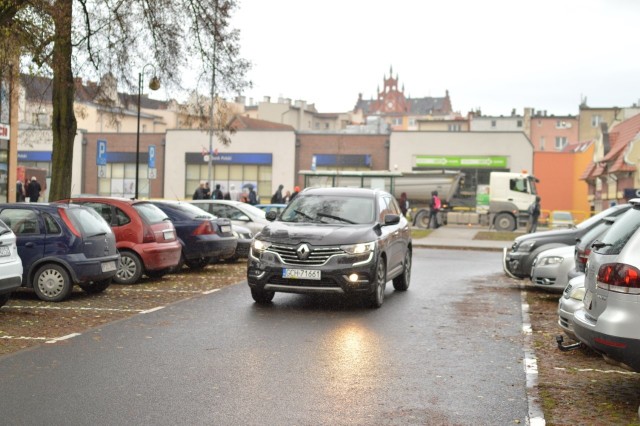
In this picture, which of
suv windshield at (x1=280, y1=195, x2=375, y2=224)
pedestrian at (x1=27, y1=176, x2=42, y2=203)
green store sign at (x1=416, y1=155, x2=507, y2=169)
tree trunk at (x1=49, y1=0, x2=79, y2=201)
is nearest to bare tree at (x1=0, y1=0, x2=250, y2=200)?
tree trunk at (x1=49, y1=0, x2=79, y2=201)

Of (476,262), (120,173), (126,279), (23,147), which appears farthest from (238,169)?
(126,279)

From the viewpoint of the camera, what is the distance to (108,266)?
1323 cm

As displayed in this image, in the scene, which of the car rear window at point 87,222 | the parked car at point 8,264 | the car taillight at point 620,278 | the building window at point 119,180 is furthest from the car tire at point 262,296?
the building window at point 119,180

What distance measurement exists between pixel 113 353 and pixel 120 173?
60.7 meters

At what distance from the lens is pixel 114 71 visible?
21000 mm

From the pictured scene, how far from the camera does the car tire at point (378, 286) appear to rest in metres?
12.5

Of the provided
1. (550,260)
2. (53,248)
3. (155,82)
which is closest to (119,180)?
(155,82)

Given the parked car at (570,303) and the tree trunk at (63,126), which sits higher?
the tree trunk at (63,126)

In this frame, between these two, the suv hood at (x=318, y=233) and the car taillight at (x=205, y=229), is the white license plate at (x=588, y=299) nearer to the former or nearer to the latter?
the suv hood at (x=318, y=233)

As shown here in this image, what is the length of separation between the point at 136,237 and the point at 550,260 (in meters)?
7.00

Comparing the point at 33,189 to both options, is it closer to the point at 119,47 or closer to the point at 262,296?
the point at 119,47

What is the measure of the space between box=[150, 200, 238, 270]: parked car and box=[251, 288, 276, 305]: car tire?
178 inches

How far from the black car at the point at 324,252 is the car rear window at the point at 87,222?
2.45m

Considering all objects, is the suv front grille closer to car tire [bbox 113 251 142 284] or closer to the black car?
the black car
